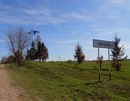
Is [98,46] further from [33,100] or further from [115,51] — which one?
[115,51]

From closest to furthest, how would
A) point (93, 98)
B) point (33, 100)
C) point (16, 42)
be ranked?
point (33, 100) → point (93, 98) → point (16, 42)

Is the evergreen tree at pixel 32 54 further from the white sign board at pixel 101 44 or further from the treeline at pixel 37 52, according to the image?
the white sign board at pixel 101 44

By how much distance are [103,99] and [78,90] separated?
2712mm

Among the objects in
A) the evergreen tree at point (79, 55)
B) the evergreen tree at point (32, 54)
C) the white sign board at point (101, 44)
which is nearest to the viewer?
the white sign board at point (101, 44)

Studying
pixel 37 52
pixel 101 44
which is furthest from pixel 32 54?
pixel 101 44

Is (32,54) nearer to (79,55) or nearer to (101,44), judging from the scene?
(79,55)

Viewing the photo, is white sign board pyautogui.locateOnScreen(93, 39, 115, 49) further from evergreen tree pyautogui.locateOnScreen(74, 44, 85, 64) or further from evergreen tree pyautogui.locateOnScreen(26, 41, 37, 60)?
evergreen tree pyautogui.locateOnScreen(26, 41, 37, 60)

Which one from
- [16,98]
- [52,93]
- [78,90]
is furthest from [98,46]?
[16,98]

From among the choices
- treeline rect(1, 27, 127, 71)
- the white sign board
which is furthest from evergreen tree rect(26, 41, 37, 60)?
the white sign board

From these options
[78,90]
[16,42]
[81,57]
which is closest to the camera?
[78,90]

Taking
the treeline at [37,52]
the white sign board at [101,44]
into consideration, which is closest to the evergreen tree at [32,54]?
the treeline at [37,52]

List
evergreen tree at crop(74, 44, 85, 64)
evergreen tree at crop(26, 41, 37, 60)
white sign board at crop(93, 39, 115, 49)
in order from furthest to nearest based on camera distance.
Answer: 1. evergreen tree at crop(26, 41, 37, 60)
2. evergreen tree at crop(74, 44, 85, 64)
3. white sign board at crop(93, 39, 115, 49)

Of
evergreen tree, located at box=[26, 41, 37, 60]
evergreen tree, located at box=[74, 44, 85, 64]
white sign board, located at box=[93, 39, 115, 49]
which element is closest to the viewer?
white sign board, located at box=[93, 39, 115, 49]

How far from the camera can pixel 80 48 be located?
6650 cm
